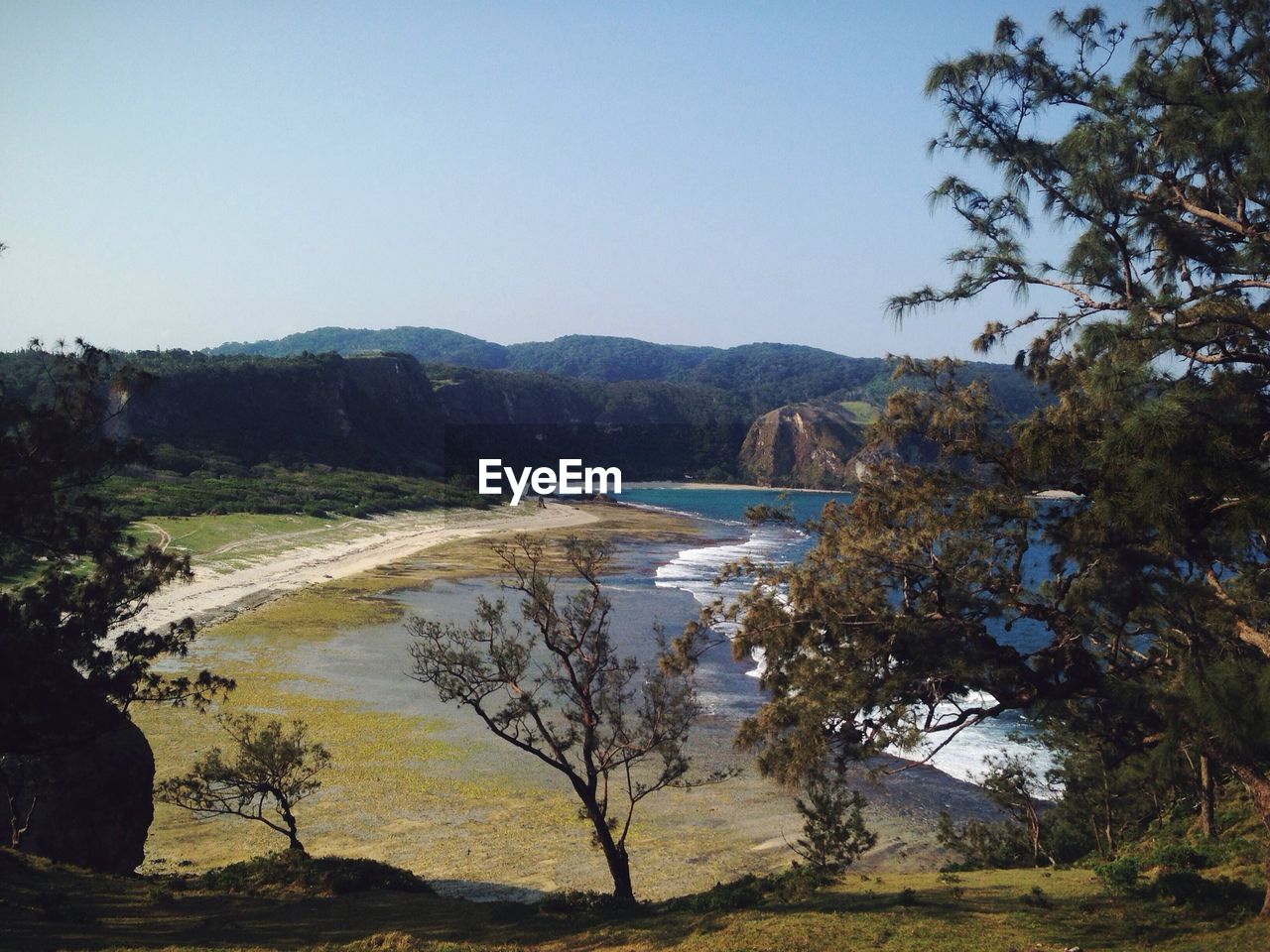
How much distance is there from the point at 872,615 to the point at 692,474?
185m

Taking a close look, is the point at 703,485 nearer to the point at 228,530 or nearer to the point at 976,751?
the point at 228,530

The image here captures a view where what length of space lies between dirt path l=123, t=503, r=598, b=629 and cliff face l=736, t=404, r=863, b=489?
77382 mm

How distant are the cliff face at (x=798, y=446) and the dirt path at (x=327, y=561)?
3047 inches

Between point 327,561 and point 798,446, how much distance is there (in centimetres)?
13476

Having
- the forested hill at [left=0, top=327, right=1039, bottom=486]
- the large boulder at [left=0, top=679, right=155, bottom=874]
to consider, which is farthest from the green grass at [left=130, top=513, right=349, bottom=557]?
the large boulder at [left=0, top=679, right=155, bottom=874]

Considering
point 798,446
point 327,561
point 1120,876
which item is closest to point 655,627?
point 1120,876

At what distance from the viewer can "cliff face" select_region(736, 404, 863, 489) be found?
17775 cm

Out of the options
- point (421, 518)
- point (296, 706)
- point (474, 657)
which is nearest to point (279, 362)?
point (421, 518)

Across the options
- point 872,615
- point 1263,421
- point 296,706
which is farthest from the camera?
point 296,706

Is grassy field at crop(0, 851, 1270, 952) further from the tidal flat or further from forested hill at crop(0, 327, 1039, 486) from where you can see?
forested hill at crop(0, 327, 1039, 486)

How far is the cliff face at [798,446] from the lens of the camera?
17775 centimetres

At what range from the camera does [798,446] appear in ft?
611

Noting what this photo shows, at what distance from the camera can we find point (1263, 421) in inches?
376

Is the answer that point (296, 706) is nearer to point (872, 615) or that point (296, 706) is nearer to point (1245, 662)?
point (872, 615)
